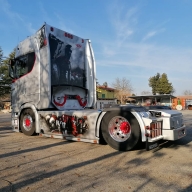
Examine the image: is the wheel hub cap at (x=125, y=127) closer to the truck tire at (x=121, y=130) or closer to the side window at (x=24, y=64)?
the truck tire at (x=121, y=130)

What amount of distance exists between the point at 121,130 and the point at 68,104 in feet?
10.4

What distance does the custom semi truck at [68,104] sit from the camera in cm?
569

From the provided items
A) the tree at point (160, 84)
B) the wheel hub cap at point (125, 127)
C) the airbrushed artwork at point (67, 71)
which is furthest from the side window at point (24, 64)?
the tree at point (160, 84)

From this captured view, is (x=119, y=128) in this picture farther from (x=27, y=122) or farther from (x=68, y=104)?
(x=27, y=122)

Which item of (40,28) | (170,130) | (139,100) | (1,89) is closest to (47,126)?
(40,28)

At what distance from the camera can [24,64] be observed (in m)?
8.58

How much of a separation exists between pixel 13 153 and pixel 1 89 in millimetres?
27427

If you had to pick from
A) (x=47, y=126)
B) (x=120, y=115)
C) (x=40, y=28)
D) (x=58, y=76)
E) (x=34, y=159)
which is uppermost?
(x=40, y=28)

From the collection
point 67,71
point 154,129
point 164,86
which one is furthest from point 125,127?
point 164,86

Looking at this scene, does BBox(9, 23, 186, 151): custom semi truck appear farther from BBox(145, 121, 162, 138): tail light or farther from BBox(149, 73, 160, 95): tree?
BBox(149, 73, 160, 95): tree

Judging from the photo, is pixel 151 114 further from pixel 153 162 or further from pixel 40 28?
pixel 40 28

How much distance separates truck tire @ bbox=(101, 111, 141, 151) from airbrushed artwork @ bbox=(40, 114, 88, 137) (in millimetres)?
761

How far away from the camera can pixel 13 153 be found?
18.7 feet

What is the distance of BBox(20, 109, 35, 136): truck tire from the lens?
825 centimetres
